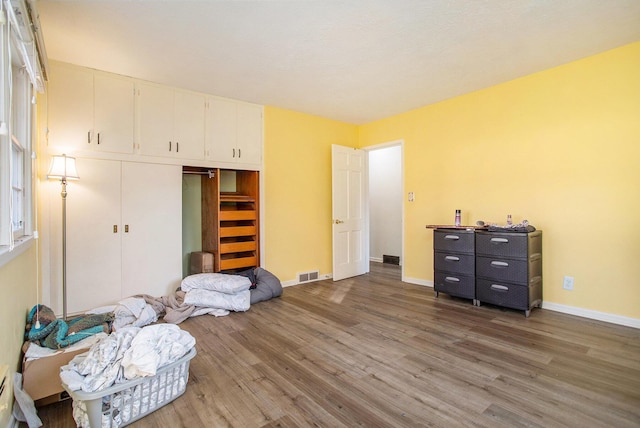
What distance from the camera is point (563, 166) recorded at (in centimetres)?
322

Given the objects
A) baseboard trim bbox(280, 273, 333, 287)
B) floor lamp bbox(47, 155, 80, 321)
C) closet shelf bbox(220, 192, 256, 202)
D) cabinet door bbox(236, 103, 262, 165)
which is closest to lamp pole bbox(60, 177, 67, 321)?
floor lamp bbox(47, 155, 80, 321)

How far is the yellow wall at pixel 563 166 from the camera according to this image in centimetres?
286

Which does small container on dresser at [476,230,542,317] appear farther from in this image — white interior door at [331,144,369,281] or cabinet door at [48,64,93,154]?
cabinet door at [48,64,93,154]

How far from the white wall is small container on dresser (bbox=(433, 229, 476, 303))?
2330mm

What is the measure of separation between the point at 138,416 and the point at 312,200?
142 inches

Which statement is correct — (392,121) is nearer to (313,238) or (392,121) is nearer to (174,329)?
(313,238)

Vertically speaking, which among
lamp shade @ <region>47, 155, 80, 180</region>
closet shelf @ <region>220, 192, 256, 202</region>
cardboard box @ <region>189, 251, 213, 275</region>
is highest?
lamp shade @ <region>47, 155, 80, 180</region>

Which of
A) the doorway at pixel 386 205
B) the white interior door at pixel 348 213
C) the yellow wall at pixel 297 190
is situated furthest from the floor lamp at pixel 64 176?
the doorway at pixel 386 205

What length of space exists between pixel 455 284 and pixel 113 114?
4356mm

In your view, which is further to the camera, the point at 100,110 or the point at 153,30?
the point at 100,110

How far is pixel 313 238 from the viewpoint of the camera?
491 centimetres

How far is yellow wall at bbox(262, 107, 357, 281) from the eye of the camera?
4465 millimetres

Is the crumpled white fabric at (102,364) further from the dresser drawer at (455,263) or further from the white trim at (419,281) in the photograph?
the white trim at (419,281)

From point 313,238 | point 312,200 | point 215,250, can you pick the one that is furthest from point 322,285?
point 215,250
